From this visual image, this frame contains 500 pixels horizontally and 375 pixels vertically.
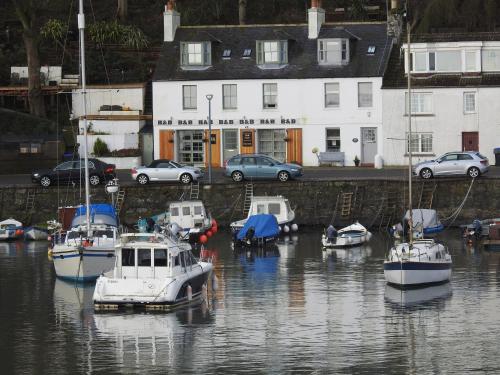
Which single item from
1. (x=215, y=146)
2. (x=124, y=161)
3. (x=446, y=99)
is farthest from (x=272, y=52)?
(x=124, y=161)

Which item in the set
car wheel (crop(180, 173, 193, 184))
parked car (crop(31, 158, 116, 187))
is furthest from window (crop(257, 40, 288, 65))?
parked car (crop(31, 158, 116, 187))

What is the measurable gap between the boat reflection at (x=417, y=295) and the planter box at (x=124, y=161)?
38.3 meters

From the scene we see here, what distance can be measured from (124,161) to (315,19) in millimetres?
15662

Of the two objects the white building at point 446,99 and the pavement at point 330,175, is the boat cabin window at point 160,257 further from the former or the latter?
the white building at point 446,99

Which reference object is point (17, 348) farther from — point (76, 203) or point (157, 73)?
point (157, 73)

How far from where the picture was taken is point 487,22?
100 metres

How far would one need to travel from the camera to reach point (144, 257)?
2208 inches

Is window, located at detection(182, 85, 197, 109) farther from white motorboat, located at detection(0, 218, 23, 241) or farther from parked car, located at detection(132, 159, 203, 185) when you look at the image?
white motorboat, located at detection(0, 218, 23, 241)

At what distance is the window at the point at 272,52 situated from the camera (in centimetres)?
9594

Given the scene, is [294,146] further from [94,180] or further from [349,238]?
[349,238]

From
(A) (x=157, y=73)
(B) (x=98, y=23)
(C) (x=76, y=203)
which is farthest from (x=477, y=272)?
(B) (x=98, y=23)

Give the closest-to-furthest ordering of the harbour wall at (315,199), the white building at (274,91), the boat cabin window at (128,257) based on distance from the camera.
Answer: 1. the boat cabin window at (128,257)
2. the harbour wall at (315,199)
3. the white building at (274,91)

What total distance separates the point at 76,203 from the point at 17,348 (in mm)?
35424

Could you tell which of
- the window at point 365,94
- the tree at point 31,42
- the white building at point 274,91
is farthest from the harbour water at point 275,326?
the tree at point 31,42
